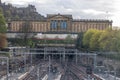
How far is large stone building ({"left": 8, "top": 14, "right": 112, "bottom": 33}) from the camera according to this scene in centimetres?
14575

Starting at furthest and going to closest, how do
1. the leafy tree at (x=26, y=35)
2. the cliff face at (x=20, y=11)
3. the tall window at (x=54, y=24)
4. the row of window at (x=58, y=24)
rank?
the cliff face at (x=20, y=11), the tall window at (x=54, y=24), the row of window at (x=58, y=24), the leafy tree at (x=26, y=35)

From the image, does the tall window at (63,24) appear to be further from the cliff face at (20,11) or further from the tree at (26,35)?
the tree at (26,35)

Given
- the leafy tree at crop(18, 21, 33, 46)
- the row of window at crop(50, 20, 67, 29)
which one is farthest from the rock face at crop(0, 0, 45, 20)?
the leafy tree at crop(18, 21, 33, 46)

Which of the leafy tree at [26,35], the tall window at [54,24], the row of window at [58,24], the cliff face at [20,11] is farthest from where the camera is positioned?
the cliff face at [20,11]

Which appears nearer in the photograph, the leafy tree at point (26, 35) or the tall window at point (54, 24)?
the leafy tree at point (26, 35)

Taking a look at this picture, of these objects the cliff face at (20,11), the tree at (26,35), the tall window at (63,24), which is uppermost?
the cliff face at (20,11)

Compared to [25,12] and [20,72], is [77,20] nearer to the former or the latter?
[25,12]

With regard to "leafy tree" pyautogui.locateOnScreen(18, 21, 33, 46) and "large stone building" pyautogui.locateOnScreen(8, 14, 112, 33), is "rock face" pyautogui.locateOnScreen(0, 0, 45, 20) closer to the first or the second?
"large stone building" pyautogui.locateOnScreen(8, 14, 112, 33)

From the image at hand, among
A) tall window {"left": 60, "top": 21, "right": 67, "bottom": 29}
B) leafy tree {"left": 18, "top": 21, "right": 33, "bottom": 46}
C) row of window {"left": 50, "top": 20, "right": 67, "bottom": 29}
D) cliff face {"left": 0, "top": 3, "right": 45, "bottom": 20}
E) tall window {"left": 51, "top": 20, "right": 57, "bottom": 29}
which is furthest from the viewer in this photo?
cliff face {"left": 0, "top": 3, "right": 45, "bottom": 20}

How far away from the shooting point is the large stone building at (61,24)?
14575 centimetres

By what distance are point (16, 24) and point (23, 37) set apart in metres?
46.0

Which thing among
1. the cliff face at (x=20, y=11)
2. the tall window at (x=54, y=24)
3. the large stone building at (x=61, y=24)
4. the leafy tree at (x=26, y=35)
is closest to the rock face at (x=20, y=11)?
the cliff face at (x=20, y=11)

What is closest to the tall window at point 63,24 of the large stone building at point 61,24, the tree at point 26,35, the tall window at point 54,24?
the large stone building at point 61,24

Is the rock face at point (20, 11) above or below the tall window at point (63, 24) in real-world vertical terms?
above
